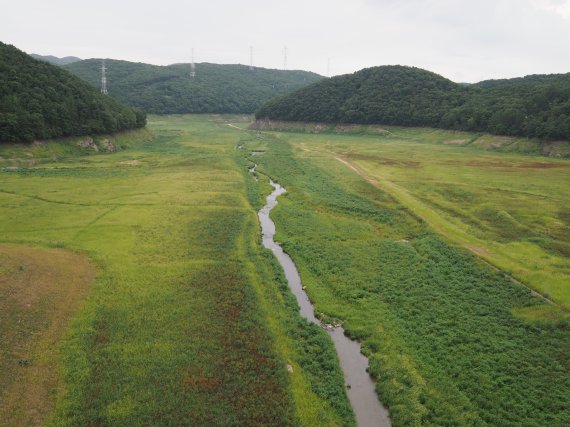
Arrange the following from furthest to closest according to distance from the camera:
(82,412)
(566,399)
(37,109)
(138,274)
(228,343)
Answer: (37,109)
(138,274)
(228,343)
(566,399)
(82,412)

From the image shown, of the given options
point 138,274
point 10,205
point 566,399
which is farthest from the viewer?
point 10,205

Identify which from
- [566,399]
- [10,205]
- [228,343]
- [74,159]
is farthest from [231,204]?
[74,159]

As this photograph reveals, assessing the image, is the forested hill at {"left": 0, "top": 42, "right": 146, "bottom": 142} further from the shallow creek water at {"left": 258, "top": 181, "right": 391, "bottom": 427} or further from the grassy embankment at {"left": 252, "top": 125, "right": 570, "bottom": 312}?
the shallow creek water at {"left": 258, "top": 181, "right": 391, "bottom": 427}

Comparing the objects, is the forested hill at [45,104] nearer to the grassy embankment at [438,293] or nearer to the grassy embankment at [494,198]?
the grassy embankment at [438,293]

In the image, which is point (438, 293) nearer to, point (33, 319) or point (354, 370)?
point (354, 370)

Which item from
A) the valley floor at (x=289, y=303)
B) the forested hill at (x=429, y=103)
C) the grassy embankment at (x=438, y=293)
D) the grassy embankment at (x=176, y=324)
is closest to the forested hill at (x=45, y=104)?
the valley floor at (x=289, y=303)

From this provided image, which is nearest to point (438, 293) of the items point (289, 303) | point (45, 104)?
point (289, 303)

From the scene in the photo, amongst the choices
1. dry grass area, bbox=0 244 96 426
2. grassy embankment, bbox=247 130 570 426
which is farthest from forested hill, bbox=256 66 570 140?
dry grass area, bbox=0 244 96 426

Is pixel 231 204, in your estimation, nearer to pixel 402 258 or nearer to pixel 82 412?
pixel 402 258
